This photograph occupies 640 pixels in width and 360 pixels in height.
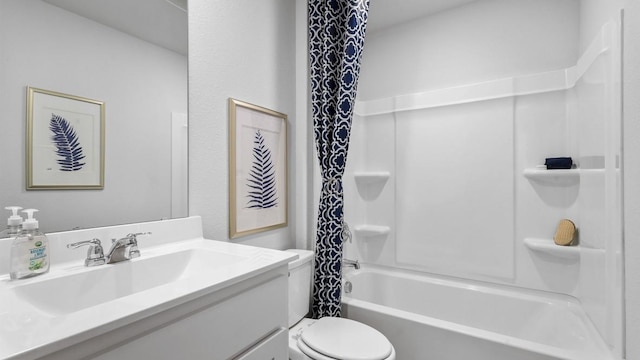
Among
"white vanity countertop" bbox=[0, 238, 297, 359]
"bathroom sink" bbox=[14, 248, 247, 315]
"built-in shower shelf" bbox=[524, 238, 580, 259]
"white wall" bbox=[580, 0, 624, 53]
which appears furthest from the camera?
"built-in shower shelf" bbox=[524, 238, 580, 259]

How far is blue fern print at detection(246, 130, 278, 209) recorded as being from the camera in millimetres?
1652

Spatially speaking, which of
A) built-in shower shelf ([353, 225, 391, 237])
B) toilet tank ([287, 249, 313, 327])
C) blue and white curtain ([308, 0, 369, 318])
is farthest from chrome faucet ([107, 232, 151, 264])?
built-in shower shelf ([353, 225, 391, 237])

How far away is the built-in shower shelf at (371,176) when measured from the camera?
2.40 m

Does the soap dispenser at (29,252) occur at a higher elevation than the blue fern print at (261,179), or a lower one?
lower

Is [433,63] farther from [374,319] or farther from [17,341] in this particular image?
[17,341]

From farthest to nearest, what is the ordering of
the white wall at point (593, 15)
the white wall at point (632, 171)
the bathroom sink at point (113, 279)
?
the white wall at point (593, 15) < the white wall at point (632, 171) < the bathroom sink at point (113, 279)

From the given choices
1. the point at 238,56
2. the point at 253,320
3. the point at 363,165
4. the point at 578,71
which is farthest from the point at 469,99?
the point at 253,320

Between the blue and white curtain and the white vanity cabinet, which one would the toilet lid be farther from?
the white vanity cabinet

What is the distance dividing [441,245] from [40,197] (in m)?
2.26

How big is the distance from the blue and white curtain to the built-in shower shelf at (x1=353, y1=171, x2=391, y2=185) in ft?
2.42

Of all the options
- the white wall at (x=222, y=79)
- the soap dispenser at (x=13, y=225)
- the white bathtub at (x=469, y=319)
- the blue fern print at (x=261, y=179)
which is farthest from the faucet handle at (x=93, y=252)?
the white bathtub at (x=469, y=319)

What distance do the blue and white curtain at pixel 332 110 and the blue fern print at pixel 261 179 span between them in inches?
12.0

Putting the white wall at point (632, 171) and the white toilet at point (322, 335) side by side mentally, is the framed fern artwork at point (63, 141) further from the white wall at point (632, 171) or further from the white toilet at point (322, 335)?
the white wall at point (632, 171)

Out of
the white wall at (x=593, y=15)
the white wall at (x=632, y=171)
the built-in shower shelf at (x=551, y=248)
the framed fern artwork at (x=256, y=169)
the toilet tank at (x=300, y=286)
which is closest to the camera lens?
the white wall at (x=632, y=171)
